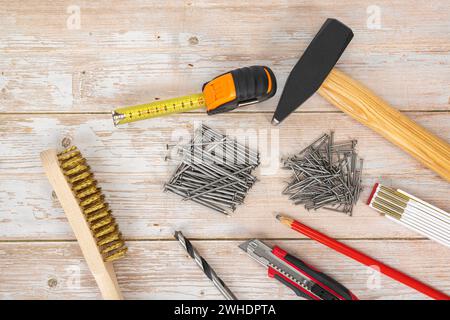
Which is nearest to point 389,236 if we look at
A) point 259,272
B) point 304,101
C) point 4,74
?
point 259,272

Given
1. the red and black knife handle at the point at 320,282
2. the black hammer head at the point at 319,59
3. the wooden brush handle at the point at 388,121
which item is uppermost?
the black hammer head at the point at 319,59

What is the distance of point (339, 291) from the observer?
1.71 meters

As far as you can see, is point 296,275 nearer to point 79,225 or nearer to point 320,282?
point 320,282

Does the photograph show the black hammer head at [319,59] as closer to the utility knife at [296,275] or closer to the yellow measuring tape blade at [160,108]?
the yellow measuring tape blade at [160,108]

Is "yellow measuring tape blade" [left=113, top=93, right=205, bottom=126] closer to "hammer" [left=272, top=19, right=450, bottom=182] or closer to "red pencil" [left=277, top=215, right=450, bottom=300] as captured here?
"hammer" [left=272, top=19, right=450, bottom=182]

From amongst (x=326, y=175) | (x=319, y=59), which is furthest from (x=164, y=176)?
(x=319, y=59)

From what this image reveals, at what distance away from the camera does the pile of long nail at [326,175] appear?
1.78 m

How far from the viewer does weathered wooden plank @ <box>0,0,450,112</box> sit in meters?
1.83

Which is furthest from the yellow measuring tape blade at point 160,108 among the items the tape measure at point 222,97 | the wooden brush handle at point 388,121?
the wooden brush handle at point 388,121

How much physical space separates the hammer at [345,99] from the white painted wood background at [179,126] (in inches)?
4.2

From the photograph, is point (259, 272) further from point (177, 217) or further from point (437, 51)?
point (437, 51)

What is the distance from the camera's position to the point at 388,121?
169 centimetres

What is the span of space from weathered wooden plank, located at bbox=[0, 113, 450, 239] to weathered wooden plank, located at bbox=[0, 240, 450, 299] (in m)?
0.06

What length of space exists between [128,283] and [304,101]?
104cm
